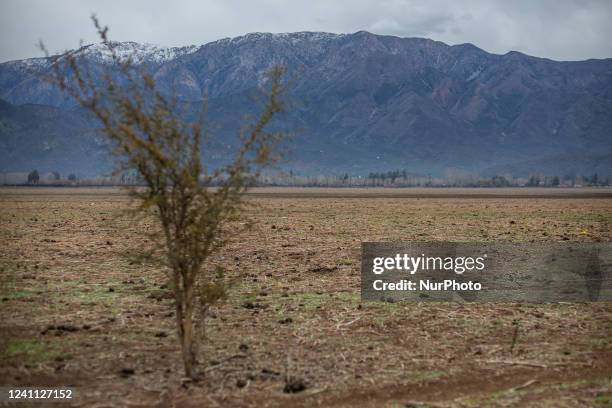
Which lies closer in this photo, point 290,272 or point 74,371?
point 74,371

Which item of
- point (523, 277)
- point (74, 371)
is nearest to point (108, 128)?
point (74, 371)

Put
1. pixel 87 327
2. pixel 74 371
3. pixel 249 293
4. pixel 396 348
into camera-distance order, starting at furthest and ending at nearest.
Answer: pixel 249 293 → pixel 87 327 → pixel 396 348 → pixel 74 371

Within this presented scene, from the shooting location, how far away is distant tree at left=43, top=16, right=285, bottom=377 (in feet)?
29.0

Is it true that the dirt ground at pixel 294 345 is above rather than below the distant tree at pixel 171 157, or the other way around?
below

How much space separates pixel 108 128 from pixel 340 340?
531 cm

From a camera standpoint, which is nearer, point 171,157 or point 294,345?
point 171,157

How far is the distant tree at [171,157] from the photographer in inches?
348

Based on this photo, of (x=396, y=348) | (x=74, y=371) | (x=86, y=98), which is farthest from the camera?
(x=396, y=348)

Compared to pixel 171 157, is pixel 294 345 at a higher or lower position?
lower

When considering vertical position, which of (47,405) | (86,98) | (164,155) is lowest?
(47,405)

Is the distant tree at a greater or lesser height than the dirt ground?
greater

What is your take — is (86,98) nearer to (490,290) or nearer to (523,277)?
(490,290)

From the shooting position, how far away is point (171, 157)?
29.7ft

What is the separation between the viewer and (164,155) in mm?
8953
